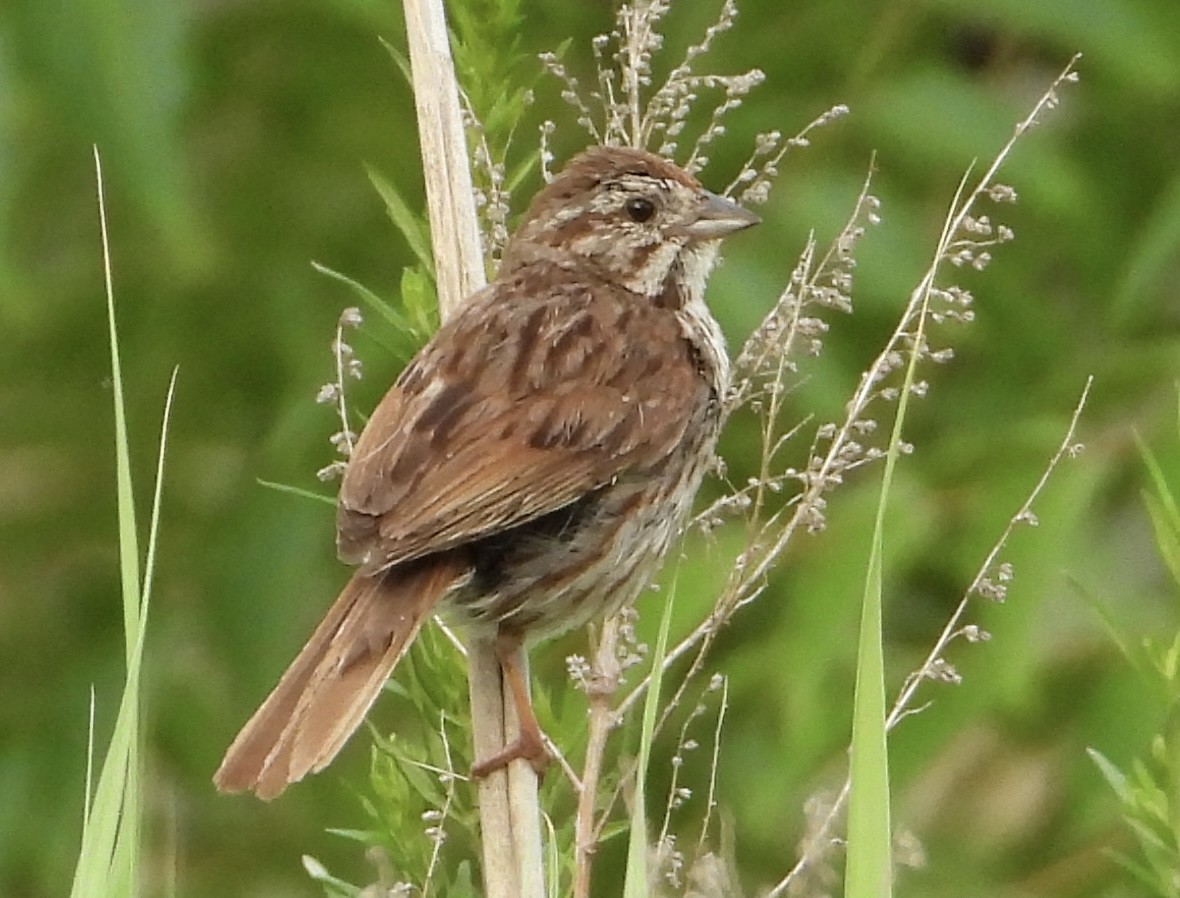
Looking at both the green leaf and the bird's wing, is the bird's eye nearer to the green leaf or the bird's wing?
the bird's wing

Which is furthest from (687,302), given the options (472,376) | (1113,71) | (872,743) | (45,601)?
(872,743)

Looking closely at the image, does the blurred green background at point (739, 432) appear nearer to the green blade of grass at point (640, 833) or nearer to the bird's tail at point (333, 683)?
the bird's tail at point (333, 683)

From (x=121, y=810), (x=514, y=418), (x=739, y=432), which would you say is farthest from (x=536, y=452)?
(x=121, y=810)

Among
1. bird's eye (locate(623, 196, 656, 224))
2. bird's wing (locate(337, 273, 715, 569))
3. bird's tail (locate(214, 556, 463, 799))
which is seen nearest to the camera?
bird's tail (locate(214, 556, 463, 799))

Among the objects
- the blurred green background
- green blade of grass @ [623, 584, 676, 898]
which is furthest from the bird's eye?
green blade of grass @ [623, 584, 676, 898]

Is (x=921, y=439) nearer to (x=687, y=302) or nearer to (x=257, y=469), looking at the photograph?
(x=687, y=302)

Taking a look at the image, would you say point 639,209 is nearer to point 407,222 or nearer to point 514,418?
point 514,418

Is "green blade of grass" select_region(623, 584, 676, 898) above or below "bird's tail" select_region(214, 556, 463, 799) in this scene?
above
